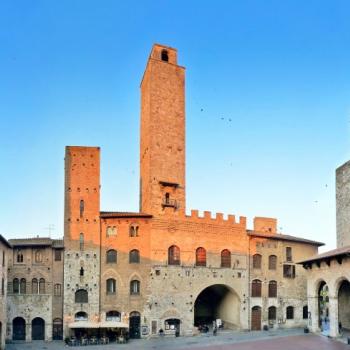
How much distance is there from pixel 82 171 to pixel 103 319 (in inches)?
504

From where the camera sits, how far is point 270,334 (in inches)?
1658

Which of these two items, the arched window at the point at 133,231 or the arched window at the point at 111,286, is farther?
the arched window at the point at 133,231

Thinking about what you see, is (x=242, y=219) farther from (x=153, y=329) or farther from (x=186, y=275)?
(x=153, y=329)

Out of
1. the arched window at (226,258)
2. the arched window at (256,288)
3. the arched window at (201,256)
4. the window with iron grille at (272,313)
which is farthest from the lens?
the window with iron grille at (272,313)

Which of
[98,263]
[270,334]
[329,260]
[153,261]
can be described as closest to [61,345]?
[98,263]

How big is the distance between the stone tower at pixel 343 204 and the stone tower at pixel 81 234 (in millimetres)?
23046

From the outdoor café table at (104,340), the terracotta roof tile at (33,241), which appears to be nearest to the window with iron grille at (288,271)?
the outdoor café table at (104,340)

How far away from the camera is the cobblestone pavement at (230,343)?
110ft

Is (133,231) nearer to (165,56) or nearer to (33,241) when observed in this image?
(33,241)

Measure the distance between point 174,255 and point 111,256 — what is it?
559 cm

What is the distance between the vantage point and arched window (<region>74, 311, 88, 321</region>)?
40656 millimetres

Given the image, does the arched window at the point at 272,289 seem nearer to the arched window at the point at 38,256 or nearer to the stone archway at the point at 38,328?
the stone archway at the point at 38,328

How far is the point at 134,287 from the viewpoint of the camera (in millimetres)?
42062

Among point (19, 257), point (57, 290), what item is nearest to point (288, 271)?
point (57, 290)
